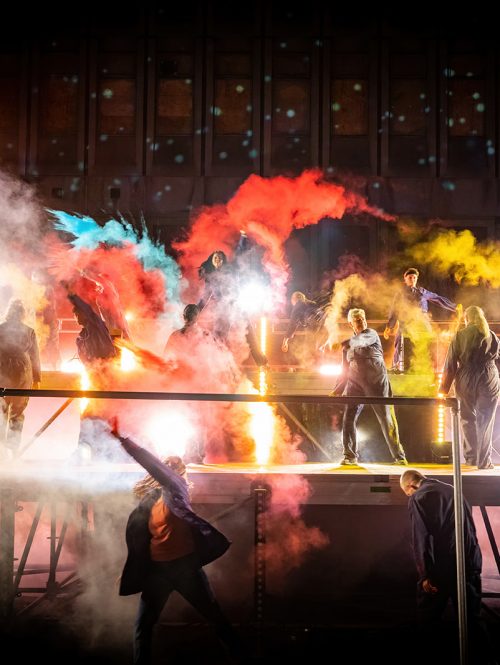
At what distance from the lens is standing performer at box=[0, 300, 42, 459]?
30.4 feet

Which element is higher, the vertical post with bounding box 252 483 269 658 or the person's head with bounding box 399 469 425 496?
the person's head with bounding box 399 469 425 496

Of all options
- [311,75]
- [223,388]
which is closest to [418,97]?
[311,75]

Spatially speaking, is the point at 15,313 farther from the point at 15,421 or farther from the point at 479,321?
the point at 479,321

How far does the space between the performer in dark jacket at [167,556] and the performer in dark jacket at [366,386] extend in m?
3.03

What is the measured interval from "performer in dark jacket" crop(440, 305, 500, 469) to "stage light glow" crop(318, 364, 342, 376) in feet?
7.34

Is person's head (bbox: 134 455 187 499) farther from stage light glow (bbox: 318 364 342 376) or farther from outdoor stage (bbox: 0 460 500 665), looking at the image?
stage light glow (bbox: 318 364 342 376)

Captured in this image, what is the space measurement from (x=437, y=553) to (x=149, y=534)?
2705mm

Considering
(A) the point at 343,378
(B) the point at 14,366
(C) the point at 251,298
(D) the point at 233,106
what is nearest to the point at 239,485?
(A) the point at 343,378

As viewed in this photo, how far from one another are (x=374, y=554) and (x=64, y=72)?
16.1 metres

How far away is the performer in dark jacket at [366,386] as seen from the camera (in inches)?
351

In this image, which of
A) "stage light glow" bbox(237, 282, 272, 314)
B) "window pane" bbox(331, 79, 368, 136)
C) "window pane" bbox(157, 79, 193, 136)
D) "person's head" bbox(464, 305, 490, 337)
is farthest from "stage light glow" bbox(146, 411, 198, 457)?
"window pane" bbox(331, 79, 368, 136)

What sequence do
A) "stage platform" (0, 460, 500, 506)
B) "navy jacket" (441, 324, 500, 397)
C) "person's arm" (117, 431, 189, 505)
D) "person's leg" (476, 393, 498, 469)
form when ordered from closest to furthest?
"person's arm" (117, 431, 189, 505)
"stage platform" (0, 460, 500, 506)
"person's leg" (476, 393, 498, 469)
"navy jacket" (441, 324, 500, 397)

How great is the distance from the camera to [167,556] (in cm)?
618

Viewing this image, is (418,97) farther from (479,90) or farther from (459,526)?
(459,526)
